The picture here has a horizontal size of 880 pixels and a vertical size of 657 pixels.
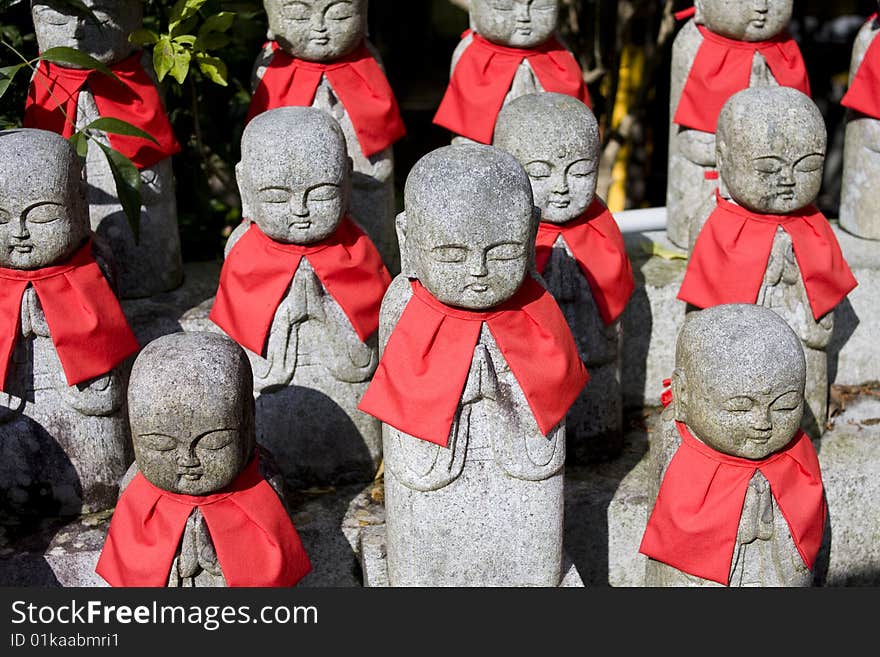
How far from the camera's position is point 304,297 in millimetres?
4438

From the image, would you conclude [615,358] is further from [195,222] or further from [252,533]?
[195,222]

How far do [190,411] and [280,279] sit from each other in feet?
2.82

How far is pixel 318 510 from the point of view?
4.52 meters

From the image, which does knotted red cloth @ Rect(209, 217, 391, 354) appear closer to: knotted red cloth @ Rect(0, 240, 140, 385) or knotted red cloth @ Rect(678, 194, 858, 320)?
knotted red cloth @ Rect(0, 240, 140, 385)

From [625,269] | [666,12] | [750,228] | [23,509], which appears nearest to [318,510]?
[23,509]


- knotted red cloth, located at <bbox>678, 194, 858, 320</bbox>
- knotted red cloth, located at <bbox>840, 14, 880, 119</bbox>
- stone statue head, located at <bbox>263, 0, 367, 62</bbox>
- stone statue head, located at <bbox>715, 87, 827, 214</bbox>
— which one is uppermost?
stone statue head, located at <bbox>263, 0, 367, 62</bbox>

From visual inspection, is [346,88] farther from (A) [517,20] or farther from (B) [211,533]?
(B) [211,533]

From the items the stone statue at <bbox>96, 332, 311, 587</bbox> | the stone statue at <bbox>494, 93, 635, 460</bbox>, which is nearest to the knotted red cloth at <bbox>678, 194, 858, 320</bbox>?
the stone statue at <bbox>494, 93, 635, 460</bbox>

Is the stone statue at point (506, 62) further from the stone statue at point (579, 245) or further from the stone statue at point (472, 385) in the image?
the stone statue at point (472, 385)

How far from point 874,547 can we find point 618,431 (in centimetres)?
95

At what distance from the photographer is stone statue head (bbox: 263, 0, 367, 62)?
16.4 ft

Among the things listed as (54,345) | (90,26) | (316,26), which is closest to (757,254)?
(316,26)

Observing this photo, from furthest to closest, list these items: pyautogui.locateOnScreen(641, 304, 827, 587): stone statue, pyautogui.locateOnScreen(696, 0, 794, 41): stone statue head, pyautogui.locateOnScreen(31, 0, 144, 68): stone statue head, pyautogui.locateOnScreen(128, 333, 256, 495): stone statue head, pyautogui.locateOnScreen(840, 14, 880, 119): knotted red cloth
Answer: pyautogui.locateOnScreen(840, 14, 880, 119): knotted red cloth < pyautogui.locateOnScreen(696, 0, 794, 41): stone statue head < pyautogui.locateOnScreen(31, 0, 144, 68): stone statue head < pyautogui.locateOnScreen(641, 304, 827, 587): stone statue < pyautogui.locateOnScreen(128, 333, 256, 495): stone statue head

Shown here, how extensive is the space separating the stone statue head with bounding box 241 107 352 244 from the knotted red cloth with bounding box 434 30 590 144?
1.08m
